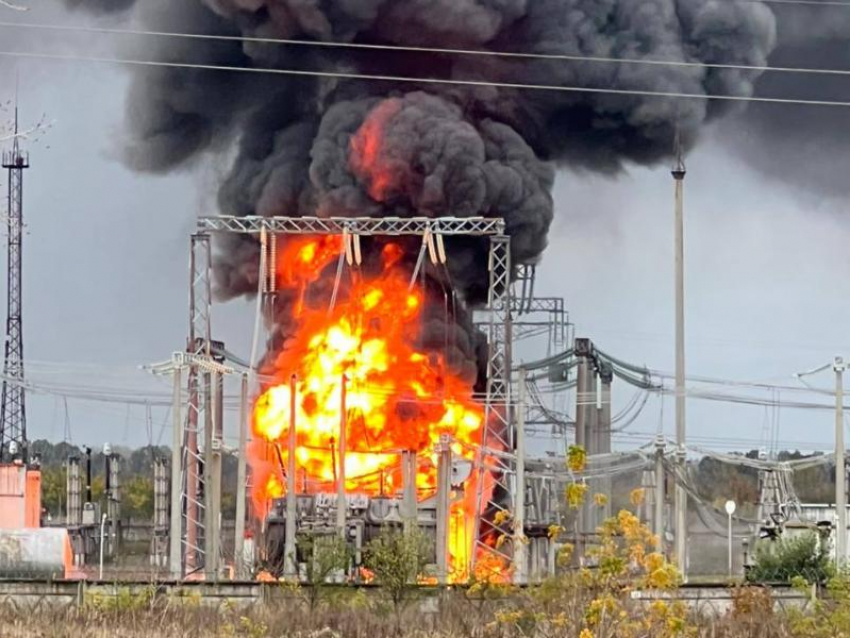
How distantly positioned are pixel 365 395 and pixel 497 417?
5.45m

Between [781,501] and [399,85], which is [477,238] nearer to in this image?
[399,85]

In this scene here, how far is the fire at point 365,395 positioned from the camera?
6819 cm

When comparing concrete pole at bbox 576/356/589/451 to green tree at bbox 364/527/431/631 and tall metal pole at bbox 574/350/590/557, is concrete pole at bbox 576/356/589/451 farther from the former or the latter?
green tree at bbox 364/527/431/631

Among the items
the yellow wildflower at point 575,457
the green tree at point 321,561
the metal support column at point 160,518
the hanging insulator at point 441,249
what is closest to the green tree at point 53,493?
the metal support column at point 160,518

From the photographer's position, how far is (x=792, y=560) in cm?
4938

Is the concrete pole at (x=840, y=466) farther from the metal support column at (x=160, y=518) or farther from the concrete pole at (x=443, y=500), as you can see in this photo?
the metal support column at (x=160, y=518)

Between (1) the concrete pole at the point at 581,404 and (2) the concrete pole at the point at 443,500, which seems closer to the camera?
(2) the concrete pole at the point at 443,500

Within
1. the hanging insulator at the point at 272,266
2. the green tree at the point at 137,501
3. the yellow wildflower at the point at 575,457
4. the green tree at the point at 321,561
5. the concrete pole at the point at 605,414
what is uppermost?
the hanging insulator at the point at 272,266

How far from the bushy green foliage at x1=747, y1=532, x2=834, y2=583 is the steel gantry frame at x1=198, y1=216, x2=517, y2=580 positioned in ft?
43.1

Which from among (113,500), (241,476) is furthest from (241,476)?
(113,500)

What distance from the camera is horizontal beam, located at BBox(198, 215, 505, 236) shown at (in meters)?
63.1

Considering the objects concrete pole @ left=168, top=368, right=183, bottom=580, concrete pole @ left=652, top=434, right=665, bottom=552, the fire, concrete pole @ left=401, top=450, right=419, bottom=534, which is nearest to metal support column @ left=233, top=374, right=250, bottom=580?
concrete pole @ left=168, top=368, right=183, bottom=580

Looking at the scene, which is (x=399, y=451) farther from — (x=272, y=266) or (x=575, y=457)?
(x=575, y=457)

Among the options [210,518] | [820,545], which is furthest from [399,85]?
[820,545]
